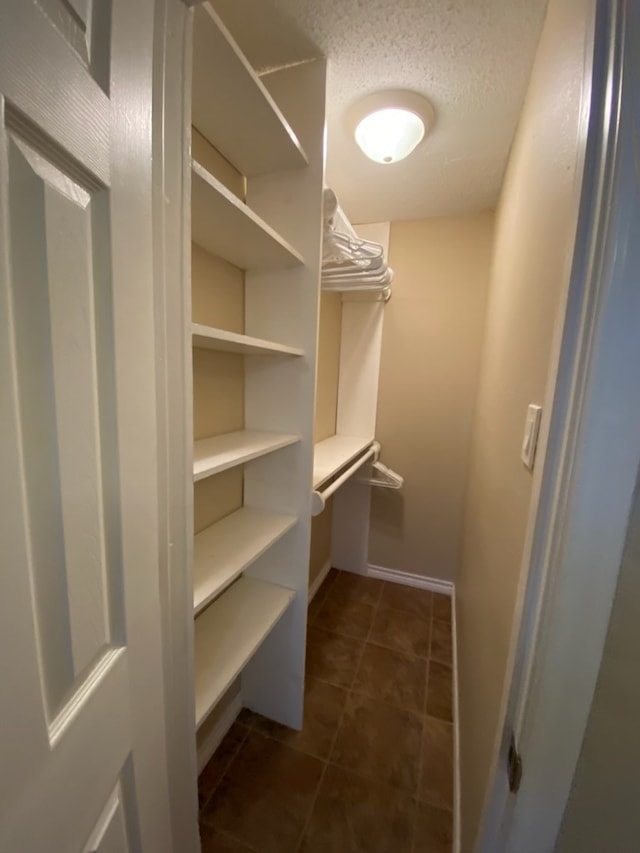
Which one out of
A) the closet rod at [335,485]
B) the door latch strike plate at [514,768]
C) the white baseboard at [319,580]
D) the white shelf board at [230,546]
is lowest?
the white baseboard at [319,580]

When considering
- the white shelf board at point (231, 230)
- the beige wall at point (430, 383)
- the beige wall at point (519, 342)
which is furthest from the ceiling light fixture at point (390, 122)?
the beige wall at point (430, 383)

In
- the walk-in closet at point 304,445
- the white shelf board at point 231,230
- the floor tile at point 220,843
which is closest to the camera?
the white shelf board at point 231,230

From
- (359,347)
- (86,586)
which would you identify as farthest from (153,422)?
(359,347)

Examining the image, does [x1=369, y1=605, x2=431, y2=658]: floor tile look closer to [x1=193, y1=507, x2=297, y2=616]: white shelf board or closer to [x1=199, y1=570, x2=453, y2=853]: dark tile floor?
[x1=199, y1=570, x2=453, y2=853]: dark tile floor

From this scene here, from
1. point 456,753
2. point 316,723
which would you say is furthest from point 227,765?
point 456,753

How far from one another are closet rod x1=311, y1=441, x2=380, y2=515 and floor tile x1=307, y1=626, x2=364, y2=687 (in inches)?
36.3

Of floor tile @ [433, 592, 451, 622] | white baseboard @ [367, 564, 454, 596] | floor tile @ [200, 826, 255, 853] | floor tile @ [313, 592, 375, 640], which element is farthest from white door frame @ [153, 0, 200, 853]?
white baseboard @ [367, 564, 454, 596]

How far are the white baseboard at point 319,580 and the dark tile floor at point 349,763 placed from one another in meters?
0.31

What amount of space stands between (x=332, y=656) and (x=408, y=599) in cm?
77

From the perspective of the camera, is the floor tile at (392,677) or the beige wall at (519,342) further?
the floor tile at (392,677)

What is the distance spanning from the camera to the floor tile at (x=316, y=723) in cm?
137

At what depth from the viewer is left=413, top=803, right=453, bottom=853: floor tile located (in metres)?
1.06

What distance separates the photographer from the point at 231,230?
96 cm

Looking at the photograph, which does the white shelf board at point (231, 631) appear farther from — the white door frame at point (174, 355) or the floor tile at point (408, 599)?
the floor tile at point (408, 599)
